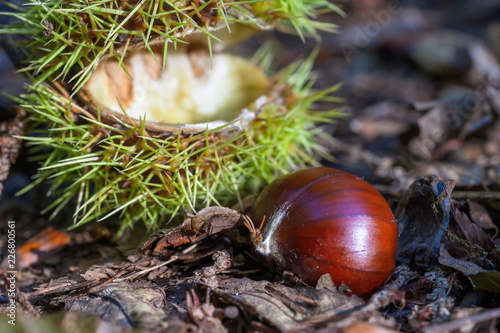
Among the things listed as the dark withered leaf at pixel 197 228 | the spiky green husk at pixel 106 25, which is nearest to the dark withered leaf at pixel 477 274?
the dark withered leaf at pixel 197 228

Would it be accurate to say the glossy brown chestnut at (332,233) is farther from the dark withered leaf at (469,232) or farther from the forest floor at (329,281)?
the dark withered leaf at (469,232)

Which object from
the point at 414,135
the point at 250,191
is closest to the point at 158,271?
the point at 250,191

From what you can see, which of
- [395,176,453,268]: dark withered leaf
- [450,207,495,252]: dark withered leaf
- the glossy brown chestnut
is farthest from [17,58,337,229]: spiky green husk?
[450,207,495,252]: dark withered leaf

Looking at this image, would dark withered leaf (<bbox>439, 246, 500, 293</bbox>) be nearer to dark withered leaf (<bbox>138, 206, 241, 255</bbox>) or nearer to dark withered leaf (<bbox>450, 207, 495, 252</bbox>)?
dark withered leaf (<bbox>450, 207, 495, 252</bbox>)

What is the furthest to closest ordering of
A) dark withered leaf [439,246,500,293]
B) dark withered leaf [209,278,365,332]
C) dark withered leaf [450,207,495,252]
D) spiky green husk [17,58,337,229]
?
spiky green husk [17,58,337,229] → dark withered leaf [450,207,495,252] → dark withered leaf [439,246,500,293] → dark withered leaf [209,278,365,332]

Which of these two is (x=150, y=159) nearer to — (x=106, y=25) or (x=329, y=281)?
(x=106, y=25)

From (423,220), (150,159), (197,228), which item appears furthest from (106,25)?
(423,220)

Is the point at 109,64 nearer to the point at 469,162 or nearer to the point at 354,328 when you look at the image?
the point at 354,328
